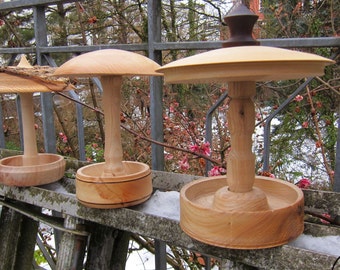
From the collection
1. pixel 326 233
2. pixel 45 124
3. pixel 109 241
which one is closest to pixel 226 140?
pixel 45 124

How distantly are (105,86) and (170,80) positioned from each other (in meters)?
0.28

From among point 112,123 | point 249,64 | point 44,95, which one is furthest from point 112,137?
point 44,95

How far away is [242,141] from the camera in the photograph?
62 centimetres

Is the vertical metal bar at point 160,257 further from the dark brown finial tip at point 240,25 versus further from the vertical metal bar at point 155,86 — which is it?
the dark brown finial tip at point 240,25

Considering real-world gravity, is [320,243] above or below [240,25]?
below

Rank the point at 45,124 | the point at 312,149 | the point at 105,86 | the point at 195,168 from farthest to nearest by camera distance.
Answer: the point at 312,149 → the point at 195,168 → the point at 45,124 → the point at 105,86

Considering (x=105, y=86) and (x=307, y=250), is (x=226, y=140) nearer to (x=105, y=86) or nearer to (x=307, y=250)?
(x=105, y=86)

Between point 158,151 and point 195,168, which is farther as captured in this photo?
point 195,168

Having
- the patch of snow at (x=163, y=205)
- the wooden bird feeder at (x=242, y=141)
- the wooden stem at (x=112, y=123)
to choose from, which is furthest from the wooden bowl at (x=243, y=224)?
the wooden stem at (x=112, y=123)

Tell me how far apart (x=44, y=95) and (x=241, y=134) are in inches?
40.2

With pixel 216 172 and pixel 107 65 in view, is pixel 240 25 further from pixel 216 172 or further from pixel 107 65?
pixel 216 172

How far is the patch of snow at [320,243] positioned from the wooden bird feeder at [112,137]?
0.34 metres

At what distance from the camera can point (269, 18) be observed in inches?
121

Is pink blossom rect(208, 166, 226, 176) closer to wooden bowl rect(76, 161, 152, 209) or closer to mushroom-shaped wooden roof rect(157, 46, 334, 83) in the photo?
wooden bowl rect(76, 161, 152, 209)
